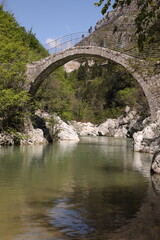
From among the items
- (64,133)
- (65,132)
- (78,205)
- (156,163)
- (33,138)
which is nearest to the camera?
(78,205)

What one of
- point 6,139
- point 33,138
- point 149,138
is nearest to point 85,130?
point 33,138

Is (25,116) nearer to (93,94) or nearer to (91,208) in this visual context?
(91,208)

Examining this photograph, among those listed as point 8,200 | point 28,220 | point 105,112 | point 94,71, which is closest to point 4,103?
point 8,200

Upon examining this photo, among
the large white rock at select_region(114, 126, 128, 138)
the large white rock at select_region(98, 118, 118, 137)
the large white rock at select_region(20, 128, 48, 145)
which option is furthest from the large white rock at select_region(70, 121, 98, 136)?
the large white rock at select_region(20, 128, 48, 145)

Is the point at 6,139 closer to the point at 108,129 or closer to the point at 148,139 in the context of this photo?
the point at 148,139

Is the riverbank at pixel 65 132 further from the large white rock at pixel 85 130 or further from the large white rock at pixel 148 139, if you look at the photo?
the large white rock at pixel 85 130

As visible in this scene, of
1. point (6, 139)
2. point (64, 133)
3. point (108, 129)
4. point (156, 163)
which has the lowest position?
point (156, 163)

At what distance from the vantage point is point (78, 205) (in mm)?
4773

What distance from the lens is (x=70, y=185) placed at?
20.9 ft

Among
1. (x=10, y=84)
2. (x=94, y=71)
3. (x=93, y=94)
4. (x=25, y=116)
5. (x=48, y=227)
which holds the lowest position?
(x=48, y=227)

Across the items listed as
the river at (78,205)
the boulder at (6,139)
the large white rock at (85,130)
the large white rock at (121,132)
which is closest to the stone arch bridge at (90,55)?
the boulder at (6,139)

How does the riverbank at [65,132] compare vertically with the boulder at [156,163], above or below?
above

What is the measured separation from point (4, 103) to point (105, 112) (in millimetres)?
35727

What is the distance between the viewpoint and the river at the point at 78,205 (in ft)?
11.7
